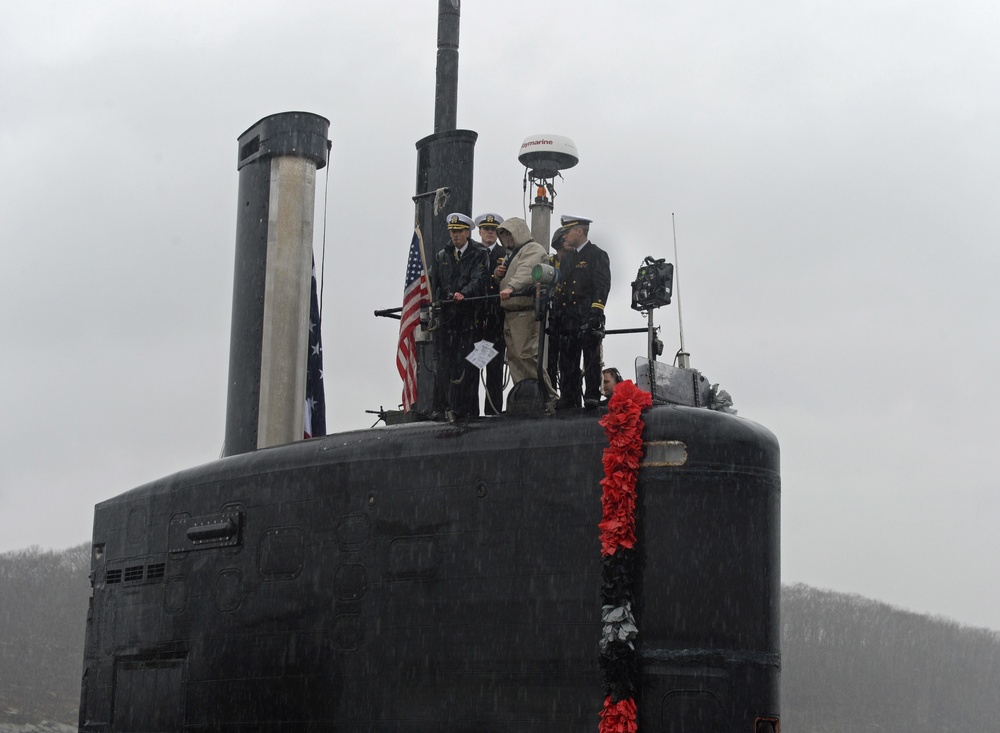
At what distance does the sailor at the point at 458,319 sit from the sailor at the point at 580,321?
77 cm

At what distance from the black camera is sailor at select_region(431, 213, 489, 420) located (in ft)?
4.05

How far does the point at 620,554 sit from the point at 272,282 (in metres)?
7.31

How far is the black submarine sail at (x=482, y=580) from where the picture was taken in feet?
23.2

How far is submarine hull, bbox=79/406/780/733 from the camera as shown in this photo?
709 centimetres

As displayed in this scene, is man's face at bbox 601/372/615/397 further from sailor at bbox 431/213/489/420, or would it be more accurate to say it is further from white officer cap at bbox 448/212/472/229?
white officer cap at bbox 448/212/472/229

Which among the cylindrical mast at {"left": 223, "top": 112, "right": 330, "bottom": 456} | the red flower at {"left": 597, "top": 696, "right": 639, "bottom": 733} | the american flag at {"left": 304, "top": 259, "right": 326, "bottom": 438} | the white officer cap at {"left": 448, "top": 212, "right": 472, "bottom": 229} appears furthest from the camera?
the american flag at {"left": 304, "top": 259, "right": 326, "bottom": 438}

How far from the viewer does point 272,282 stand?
13.4 m

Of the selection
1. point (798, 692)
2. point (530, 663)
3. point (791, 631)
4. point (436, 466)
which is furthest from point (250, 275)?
point (798, 692)

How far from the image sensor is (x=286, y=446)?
9227 millimetres

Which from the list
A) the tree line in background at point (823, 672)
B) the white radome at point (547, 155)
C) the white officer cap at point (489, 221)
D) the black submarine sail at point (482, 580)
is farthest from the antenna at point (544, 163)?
the tree line in background at point (823, 672)

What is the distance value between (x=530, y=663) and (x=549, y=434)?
1.37 m

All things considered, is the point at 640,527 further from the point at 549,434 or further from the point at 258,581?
the point at 258,581

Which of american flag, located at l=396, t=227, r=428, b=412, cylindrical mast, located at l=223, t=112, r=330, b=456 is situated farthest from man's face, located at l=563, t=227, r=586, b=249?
cylindrical mast, located at l=223, t=112, r=330, b=456

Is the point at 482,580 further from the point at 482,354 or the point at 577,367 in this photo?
the point at 482,354
